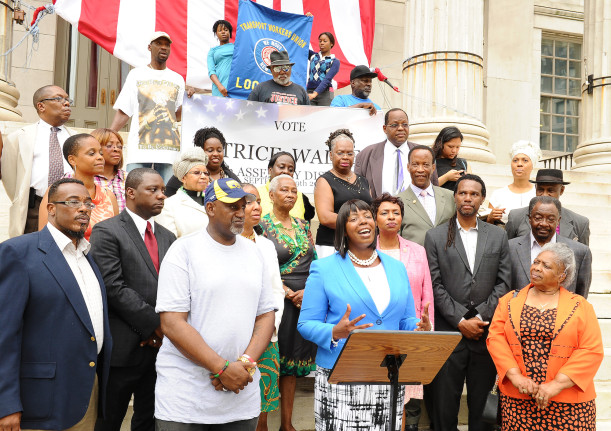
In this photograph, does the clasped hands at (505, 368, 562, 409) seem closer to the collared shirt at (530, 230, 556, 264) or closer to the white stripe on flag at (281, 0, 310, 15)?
the collared shirt at (530, 230, 556, 264)

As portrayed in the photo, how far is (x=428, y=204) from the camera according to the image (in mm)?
6070

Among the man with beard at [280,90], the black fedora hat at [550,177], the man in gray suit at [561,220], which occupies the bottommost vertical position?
the man in gray suit at [561,220]

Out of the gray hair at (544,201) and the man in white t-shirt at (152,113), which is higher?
the man in white t-shirt at (152,113)

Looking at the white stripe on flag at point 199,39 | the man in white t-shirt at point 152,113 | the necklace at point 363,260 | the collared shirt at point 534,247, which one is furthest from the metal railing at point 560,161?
the necklace at point 363,260

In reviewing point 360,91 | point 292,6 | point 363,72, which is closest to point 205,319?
point 363,72

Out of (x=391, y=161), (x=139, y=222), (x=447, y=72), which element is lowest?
(x=139, y=222)

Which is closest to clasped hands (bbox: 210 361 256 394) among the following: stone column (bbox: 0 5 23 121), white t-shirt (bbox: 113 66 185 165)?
white t-shirt (bbox: 113 66 185 165)

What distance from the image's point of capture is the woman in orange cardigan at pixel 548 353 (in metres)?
4.62

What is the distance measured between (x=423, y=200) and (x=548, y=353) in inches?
72.3

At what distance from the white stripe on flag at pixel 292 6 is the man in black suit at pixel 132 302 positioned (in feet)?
27.5

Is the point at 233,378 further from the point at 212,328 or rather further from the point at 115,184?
the point at 115,184

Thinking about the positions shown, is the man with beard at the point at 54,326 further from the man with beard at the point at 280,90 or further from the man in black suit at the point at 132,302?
the man with beard at the point at 280,90

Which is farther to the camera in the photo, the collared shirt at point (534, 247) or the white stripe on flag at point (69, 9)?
the white stripe on flag at point (69, 9)

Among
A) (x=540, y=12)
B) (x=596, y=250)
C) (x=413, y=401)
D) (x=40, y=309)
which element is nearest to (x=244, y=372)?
(x=40, y=309)
